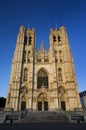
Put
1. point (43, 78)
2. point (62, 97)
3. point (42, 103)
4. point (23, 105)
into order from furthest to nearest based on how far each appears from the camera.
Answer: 1. point (43, 78)
2. point (62, 97)
3. point (42, 103)
4. point (23, 105)

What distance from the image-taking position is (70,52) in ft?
113

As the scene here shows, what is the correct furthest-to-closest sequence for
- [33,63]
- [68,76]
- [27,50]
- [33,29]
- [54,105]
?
[33,29] → [27,50] → [33,63] → [68,76] → [54,105]

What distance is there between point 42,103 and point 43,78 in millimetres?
6125

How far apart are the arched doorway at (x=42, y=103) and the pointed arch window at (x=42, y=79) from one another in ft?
7.98

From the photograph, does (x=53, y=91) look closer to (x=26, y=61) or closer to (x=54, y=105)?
(x=54, y=105)

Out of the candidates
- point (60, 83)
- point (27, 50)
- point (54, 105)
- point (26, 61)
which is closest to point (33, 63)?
point (26, 61)

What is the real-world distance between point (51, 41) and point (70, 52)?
6.56 meters

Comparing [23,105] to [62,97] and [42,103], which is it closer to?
[42,103]

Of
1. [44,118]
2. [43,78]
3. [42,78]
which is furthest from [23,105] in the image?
[44,118]

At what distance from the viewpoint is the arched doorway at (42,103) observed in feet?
94.8

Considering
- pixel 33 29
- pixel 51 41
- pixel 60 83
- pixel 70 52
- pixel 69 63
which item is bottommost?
pixel 60 83

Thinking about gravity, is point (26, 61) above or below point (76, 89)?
above

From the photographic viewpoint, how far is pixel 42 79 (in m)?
31.8

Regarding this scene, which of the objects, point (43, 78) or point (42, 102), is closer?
point (42, 102)
